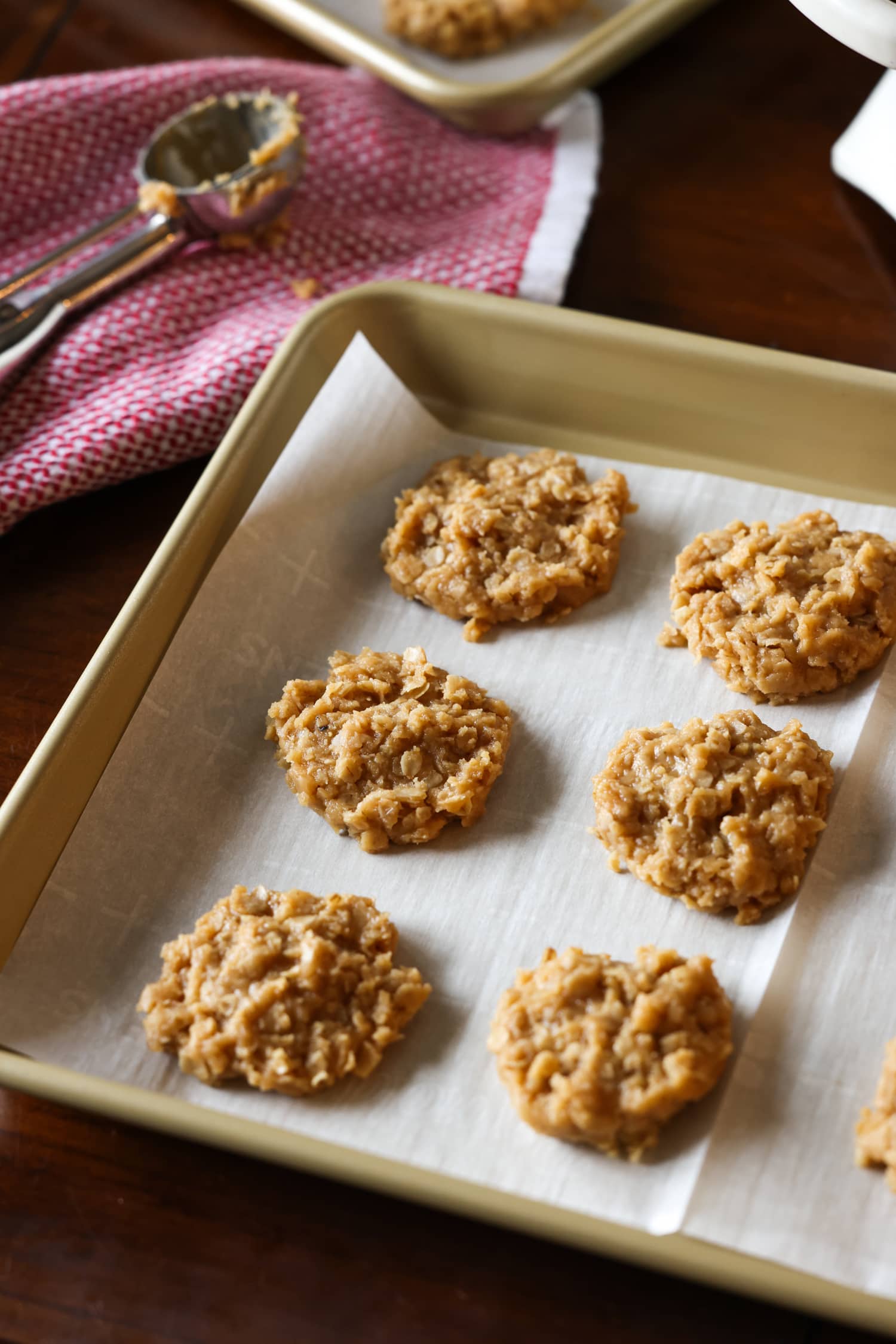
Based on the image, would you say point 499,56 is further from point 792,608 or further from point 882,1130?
point 882,1130

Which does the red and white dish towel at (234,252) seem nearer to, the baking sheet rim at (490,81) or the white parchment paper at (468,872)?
the baking sheet rim at (490,81)

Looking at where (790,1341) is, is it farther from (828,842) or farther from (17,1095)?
(17,1095)

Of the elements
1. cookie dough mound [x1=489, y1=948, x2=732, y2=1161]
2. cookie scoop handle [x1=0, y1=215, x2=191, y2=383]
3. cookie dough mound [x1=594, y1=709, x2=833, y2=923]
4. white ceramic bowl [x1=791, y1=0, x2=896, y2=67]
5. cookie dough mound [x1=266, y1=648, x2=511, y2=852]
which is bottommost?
cookie scoop handle [x1=0, y1=215, x2=191, y2=383]

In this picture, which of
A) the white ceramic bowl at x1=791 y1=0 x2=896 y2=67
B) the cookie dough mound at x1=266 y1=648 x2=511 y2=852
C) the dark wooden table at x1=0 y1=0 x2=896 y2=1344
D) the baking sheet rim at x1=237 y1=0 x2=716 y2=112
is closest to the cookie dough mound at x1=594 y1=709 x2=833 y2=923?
the cookie dough mound at x1=266 y1=648 x2=511 y2=852

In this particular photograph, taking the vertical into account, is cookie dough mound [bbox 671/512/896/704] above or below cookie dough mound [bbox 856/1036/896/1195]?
above

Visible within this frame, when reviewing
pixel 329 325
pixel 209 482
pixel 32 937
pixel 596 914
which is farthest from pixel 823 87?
pixel 32 937

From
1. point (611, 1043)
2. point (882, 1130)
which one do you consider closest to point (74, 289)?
point (611, 1043)

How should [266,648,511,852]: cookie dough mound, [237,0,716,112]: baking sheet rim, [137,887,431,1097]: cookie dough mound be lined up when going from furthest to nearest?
[237,0,716,112]: baking sheet rim, [266,648,511,852]: cookie dough mound, [137,887,431,1097]: cookie dough mound

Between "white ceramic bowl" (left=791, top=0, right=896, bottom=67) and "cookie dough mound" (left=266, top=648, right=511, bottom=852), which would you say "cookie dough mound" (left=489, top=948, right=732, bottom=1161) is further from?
"white ceramic bowl" (left=791, top=0, right=896, bottom=67)
